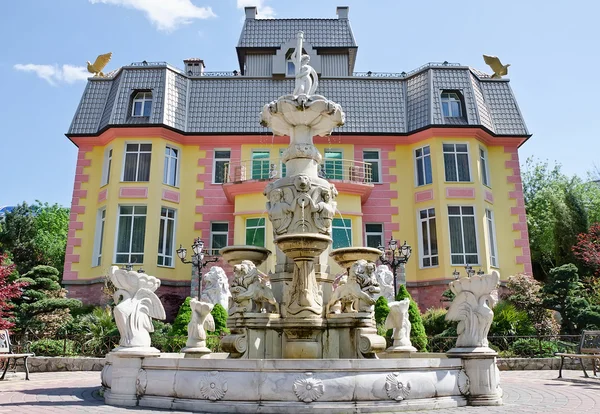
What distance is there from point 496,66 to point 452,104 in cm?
455

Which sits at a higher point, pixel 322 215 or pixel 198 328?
pixel 322 215

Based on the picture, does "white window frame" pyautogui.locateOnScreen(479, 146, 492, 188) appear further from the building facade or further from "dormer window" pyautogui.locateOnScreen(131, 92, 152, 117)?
"dormer window" pyautogui.locateOnScreen(131, 92, 152, 117)

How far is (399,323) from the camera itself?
35.0ft

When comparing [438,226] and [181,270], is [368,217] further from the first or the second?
[181,270]

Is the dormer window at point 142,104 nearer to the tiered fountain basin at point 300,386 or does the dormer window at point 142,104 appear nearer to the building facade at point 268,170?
the building facade at point 268,170

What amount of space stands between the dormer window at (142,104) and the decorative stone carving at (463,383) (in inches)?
816

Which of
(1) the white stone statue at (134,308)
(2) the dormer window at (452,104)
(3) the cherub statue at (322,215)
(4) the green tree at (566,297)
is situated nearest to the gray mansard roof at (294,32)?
(2) the dormer window at (452,104)

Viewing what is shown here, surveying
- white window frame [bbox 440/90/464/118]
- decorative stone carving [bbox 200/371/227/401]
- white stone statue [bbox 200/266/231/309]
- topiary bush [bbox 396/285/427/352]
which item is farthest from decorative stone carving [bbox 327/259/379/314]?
white window frame [bbox 440/90/464/118]

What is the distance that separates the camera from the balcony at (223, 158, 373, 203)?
73.8 feet

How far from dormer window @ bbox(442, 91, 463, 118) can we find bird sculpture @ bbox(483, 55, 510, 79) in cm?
375

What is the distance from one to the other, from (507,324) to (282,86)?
1581 centimetres

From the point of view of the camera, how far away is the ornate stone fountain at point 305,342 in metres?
6.27

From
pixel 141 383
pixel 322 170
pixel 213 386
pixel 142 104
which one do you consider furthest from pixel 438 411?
pixel 142 104

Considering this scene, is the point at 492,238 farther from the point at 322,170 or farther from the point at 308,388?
the point at 308,388
